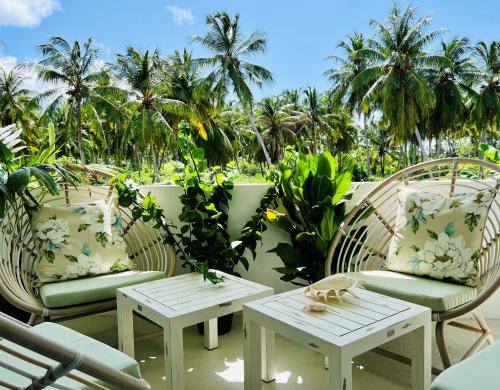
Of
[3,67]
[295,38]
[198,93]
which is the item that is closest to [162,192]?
[198,93]

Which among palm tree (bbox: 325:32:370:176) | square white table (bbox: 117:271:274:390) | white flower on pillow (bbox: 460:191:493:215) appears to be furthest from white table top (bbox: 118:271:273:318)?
palm tree (bbox: 325:32:370:176)

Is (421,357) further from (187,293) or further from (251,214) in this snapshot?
(251,214)

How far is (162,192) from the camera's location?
9.95 feet

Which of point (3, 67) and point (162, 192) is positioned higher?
point (3, 67)

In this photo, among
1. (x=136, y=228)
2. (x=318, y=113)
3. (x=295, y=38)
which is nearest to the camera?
(x=136, y=228)

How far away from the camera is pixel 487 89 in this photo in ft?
77.9

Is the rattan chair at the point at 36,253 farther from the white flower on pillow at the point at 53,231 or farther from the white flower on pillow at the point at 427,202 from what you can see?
the white flower on pillow at the point at 427,202

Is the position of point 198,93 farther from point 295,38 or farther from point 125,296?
point 295,38

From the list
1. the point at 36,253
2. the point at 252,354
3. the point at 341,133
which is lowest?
the point at 252,354

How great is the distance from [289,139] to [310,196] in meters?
27.2

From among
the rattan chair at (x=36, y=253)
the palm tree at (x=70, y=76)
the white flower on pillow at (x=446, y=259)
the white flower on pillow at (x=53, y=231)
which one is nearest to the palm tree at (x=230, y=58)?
the palm tree at (x=70, y=76)

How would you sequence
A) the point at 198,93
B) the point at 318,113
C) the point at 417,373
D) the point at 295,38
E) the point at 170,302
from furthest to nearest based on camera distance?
1. the point at 295,38
2. the point at 318,113
3. the point at 198,93
4. the point at 170,302
5. the point at 417,373

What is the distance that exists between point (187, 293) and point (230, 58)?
2271cm

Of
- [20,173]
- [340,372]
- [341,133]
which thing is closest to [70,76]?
[341,133]
